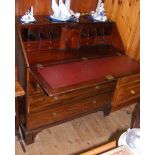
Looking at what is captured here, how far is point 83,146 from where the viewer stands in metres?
2.02

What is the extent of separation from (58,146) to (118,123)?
76cm

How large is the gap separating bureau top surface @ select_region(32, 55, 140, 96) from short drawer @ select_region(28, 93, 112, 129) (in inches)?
13.2

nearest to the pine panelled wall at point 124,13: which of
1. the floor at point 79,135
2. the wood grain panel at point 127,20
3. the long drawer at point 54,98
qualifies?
the wood grain panel at point 127,20

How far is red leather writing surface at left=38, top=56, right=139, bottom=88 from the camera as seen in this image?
1.60 m

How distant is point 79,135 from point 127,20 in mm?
1298

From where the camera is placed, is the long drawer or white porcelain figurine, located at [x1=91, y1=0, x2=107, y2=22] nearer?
the long drawer

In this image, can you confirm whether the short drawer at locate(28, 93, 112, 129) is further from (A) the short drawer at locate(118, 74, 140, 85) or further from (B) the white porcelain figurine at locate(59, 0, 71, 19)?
(B) the white porcelain figurine at locate(59, 0, 71, 19)

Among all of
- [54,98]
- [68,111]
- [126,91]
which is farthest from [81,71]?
[126,91]

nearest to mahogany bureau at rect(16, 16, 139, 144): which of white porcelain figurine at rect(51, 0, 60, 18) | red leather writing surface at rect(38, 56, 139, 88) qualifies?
red leather writing surface at rect(38, 56, 139, 88)

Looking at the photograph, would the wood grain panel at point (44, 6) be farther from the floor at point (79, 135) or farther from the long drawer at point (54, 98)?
the floor at point (79, 135)

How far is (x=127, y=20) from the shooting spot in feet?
7.43

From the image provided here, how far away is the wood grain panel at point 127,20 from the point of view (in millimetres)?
2205

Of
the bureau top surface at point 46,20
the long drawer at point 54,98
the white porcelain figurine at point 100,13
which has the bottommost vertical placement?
the long drawer at point 54,98
